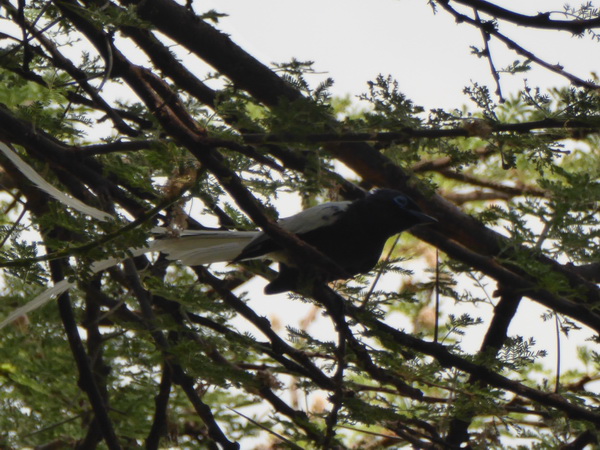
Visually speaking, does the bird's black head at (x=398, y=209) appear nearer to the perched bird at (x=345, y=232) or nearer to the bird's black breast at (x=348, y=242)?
the perched bird at (x=345, y=232)

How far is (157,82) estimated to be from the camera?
2977 millimetres

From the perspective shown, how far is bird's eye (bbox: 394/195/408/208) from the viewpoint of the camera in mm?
4363

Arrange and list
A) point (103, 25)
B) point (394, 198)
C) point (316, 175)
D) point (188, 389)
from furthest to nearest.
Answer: point (394, 198)
point (188, 389)
point (316, 175)
point (103, 25)

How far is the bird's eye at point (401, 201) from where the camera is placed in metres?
4.36

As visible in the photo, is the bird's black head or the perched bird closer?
the perched bird

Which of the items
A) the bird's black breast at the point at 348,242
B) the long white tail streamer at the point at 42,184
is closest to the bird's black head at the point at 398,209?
the bird's black breast at the point at 348,242

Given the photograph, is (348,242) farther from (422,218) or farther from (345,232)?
(422,218)

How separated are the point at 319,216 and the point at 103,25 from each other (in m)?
2.10

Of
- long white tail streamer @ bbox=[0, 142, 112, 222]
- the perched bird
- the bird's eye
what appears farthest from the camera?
the bird's eye

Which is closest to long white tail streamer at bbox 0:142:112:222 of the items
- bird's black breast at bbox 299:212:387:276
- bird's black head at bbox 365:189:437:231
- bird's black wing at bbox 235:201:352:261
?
bird's black wing at bbox 235:201:352:261

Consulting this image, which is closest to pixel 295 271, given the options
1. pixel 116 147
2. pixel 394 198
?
pixel 394 198

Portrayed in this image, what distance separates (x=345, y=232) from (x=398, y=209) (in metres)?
0.33

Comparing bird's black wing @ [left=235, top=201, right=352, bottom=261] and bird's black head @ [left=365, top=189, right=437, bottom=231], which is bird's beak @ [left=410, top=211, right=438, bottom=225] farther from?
bird's black wing @ [left=235, top=201, right=352, bottom=261]

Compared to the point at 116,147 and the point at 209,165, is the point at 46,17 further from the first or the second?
the point at 209,165
